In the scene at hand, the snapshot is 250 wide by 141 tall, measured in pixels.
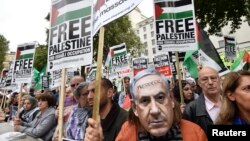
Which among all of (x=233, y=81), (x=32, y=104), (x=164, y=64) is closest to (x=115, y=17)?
(x=233, y=81)

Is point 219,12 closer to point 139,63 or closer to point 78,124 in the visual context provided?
point 139,63

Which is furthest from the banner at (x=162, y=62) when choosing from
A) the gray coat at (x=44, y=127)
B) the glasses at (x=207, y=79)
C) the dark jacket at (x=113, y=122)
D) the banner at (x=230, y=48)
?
the dark jacket at (x=113, y=122)

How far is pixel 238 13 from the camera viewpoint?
900 inches

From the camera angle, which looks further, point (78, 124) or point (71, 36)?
point (78, 124)

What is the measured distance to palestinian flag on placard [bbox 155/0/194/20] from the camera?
529 centimetres

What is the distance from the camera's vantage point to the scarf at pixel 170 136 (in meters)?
2.31

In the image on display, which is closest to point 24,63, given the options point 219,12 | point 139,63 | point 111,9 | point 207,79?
point 139,63

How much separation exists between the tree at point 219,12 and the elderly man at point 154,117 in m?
20.7

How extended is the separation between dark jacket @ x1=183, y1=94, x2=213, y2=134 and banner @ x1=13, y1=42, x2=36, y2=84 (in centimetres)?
478

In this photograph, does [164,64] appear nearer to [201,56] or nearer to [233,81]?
[201,56]

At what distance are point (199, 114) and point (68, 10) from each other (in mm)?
1665

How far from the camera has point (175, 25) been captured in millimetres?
5234

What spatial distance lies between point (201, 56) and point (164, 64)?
13.1ft

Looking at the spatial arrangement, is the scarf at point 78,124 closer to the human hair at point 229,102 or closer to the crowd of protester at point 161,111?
the crowd of protester at point 161,111
